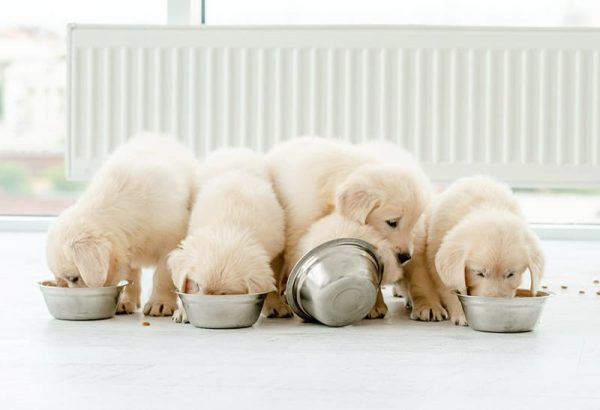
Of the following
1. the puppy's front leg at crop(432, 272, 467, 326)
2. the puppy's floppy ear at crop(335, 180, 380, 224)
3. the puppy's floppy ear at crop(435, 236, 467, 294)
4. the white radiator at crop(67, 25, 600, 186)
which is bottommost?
the puppy's front leg at crop(432, 272, 467, 326)

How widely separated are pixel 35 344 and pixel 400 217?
41.4 inches

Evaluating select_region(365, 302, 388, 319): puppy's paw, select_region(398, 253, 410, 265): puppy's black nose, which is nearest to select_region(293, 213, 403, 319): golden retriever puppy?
select_region(398, 253, 410, 265): puppy's black nose

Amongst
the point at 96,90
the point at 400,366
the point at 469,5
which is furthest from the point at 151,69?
the point at 400,366

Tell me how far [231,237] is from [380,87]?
9.07 ft

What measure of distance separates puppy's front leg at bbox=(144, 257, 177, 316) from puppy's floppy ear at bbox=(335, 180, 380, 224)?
0.54 m

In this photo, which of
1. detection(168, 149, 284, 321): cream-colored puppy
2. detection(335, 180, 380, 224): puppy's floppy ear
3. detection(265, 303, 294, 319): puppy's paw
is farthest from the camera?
detection(265, 303, 294, 319): puppy's paw

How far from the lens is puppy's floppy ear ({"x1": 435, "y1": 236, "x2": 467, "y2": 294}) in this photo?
8.24ft

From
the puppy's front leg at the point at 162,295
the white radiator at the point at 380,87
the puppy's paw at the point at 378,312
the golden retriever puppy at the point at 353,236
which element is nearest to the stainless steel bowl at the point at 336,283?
the golden retriever puppy at the point at 353,236

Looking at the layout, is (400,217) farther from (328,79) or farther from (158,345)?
(328,79)

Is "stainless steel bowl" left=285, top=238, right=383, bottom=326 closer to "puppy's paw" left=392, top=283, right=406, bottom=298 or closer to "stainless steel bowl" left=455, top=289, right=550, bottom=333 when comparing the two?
"stainless steel bowl" left=455, top=289, right=550, bottom=333

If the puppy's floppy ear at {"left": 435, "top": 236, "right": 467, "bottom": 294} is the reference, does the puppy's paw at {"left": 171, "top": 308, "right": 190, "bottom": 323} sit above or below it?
below

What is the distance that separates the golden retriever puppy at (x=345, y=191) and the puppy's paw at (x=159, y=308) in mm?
284

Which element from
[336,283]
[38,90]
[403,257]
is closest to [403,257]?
[403,257]

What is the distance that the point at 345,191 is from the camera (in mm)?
2709
